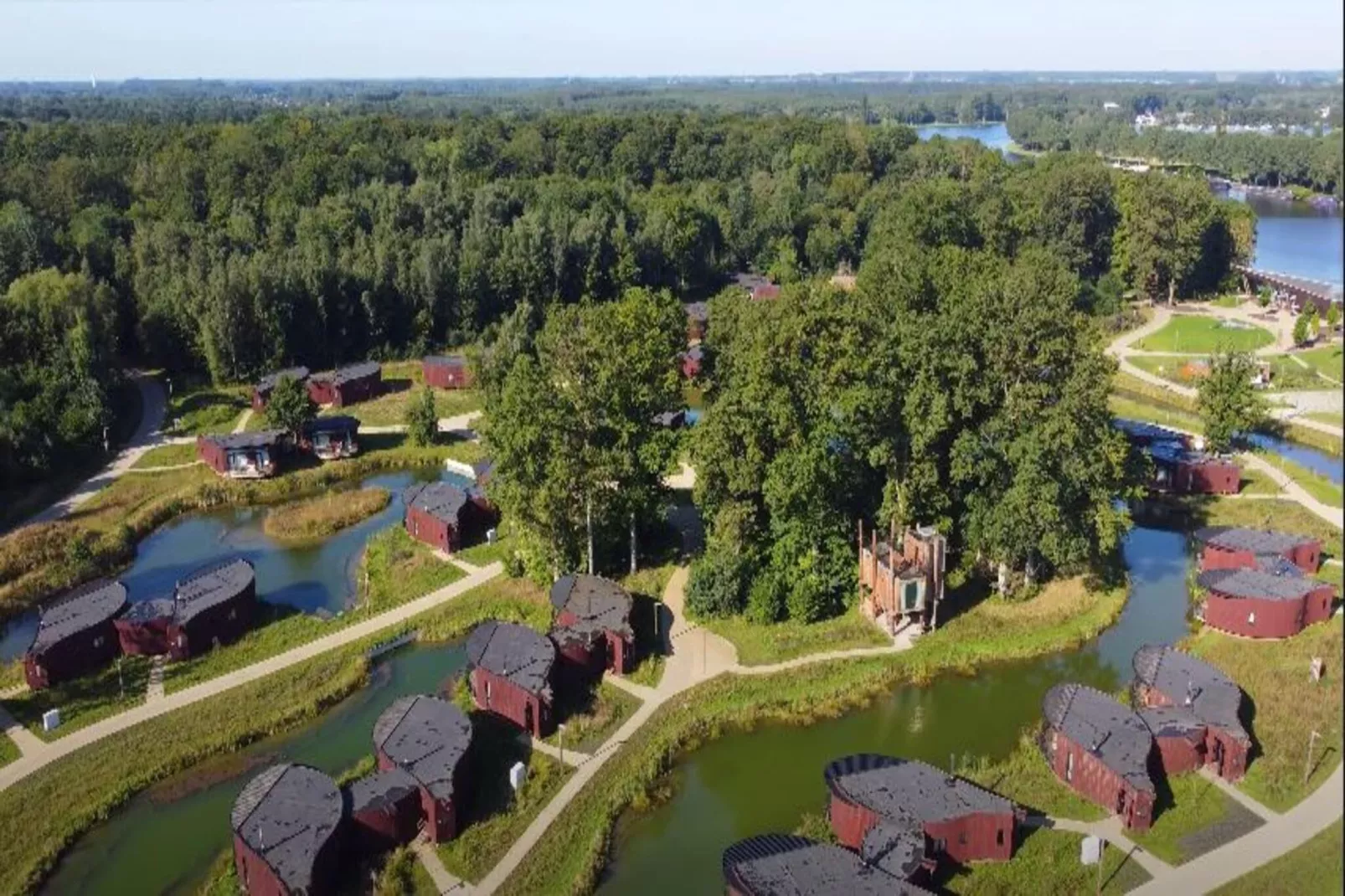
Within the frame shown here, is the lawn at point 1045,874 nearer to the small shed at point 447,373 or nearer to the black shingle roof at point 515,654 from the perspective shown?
the black shingle roof at point 515,654

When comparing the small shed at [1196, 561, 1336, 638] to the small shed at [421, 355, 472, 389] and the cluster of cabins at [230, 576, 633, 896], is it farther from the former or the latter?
the small shed at [421, 355, 472, 389]

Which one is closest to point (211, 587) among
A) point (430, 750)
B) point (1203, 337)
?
point (430, 750)

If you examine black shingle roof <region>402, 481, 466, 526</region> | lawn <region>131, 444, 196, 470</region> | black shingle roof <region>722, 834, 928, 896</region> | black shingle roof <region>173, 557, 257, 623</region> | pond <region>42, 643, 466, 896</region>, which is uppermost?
lawn <region>131, 444, 196, 470</region>

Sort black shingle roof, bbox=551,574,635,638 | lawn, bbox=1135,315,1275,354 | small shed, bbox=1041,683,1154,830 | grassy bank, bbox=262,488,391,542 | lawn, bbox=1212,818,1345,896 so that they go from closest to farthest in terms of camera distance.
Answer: lawn, bbox=1212,818,1345,896
small shed, bbox=1041,683,1154,830
black shingle roof, bbox=551,574,635,638
grassy bank, bbox=262,488,391,542
lawn, bbox=1135,315,1275,354

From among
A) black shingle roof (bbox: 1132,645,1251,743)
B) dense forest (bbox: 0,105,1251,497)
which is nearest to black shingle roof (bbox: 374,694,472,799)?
black shingle roof (bbox: 1132,645,1251,743)

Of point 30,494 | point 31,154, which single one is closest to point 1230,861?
point 30,494

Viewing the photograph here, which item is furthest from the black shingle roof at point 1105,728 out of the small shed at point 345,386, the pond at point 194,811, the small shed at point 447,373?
the small shed at point 345,386

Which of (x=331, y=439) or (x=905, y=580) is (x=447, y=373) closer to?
(x=331, y=439)

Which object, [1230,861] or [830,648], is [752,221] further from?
[1230,861]

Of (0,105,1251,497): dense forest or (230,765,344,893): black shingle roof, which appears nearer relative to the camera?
(230,765,344,893): black shingle roof
